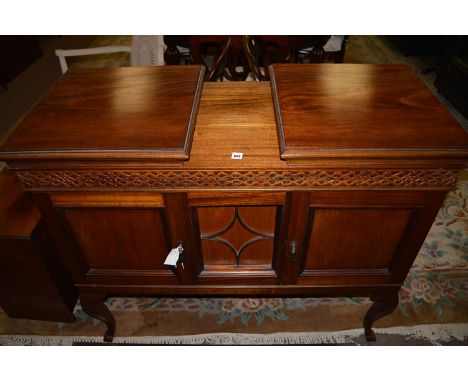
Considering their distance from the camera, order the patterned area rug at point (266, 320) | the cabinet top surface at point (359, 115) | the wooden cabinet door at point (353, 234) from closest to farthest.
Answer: the cabinet top surface at point (359, 115), the wooden cabinet door at point (353, 234), the patterned area rug at point (266, 320)

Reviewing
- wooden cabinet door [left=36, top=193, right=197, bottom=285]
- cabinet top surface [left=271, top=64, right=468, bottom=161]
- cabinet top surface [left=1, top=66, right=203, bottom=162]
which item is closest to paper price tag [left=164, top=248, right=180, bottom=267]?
wooden cabinet door [left=36, top=193, right=197, bottom=285]

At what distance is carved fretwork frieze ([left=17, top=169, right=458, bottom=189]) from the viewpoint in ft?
3.06

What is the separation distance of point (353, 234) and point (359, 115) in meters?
0.37

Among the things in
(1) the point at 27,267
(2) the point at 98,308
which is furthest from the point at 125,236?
(1) the point at 27,267

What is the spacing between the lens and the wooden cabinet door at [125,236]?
1006 millimetres

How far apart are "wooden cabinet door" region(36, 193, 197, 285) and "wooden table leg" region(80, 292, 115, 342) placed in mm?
108

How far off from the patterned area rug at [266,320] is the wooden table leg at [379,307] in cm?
7

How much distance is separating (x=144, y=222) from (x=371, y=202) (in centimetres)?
69

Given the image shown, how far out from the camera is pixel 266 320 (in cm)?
161

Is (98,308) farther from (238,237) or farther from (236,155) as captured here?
(236,155)

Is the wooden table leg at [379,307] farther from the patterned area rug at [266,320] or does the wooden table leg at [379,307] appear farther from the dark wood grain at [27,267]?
the dark wood grain at [27,267]

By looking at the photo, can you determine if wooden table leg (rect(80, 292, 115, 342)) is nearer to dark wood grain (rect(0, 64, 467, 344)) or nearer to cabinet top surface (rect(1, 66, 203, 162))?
dark wood grain (rect(0, 64, 467, 344))

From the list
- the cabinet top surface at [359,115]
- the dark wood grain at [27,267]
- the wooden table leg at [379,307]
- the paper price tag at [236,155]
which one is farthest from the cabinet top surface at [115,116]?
the wooden table leg at [379,307]
